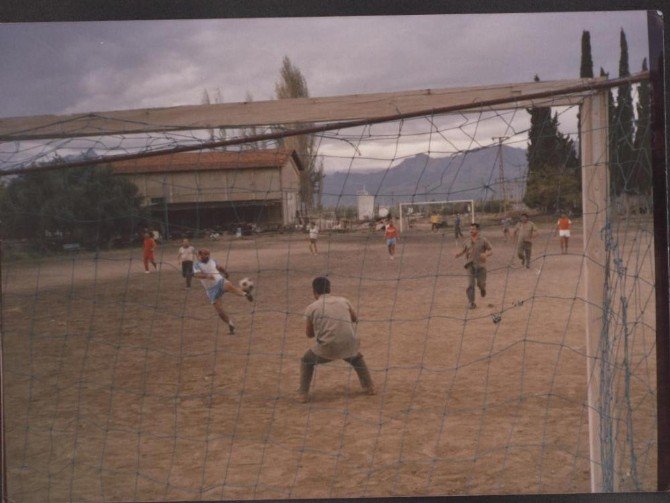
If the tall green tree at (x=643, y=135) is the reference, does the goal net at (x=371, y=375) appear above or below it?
below

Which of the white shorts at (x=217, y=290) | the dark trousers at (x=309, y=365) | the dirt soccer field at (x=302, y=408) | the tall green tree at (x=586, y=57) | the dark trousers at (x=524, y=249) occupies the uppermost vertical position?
the tall green tree at (x=586, y=57)

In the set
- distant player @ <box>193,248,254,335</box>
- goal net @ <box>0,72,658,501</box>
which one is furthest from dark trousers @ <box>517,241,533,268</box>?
distant player @ <box>193,248,254,335</box>

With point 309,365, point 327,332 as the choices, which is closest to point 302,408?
point 309,365

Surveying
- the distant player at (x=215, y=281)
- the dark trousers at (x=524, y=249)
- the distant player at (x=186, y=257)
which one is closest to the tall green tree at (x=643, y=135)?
the distant player at (x=215, y=281)

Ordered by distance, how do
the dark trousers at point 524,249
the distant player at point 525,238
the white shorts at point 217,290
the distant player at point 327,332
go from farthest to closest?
the dark trousers at point 524,249, the distant player at point 525,238, the white shorts at point 217,290, the distant player at point 327,332

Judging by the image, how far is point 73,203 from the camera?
21516 mm

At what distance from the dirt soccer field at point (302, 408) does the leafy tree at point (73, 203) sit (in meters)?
10.6

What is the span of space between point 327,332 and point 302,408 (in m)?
0.72

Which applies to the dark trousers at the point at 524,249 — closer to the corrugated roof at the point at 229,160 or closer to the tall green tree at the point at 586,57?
the corrugated roof at the point at 229,160

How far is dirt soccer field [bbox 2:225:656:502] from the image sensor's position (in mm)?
4031

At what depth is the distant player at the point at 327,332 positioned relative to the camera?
5469 mm

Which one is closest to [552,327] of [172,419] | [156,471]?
[172,419]

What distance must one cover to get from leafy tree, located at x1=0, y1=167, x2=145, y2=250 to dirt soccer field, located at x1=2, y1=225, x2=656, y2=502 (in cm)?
1056

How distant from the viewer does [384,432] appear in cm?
477
